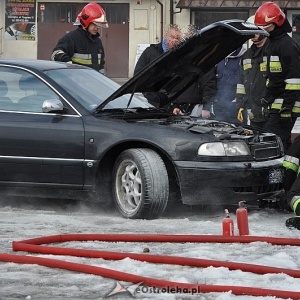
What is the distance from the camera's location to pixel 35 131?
9.57 m

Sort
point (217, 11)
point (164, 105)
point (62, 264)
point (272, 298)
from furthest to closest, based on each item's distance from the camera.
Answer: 1. point (217, 11)
2. point (164, 105)
3. point (62, 264)
4. point (272, 298)

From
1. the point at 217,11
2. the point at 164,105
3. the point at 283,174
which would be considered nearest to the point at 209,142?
the point at 283,174

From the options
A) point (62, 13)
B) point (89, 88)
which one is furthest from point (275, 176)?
point (62, 13)

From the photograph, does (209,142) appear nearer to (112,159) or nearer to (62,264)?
(112,159)

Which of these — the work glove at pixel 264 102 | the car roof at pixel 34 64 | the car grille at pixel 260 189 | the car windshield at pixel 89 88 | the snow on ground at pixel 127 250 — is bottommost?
the snow on ground at pixel 127 250

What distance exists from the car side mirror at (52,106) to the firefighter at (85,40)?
2.68m

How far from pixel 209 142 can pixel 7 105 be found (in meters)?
2.02

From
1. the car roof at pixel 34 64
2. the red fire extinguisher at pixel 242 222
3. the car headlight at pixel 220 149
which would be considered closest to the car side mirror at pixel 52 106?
the car roof at pixel 34 64

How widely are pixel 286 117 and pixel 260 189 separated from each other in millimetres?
1702

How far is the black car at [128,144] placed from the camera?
906 cm

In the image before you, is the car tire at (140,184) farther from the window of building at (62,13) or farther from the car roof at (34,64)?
the window of building at (62,13)

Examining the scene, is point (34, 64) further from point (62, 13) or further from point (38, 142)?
point (62, 13)

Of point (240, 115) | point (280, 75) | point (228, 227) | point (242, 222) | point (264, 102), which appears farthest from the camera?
point (240, 115)

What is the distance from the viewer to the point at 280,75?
10930 millimetres
